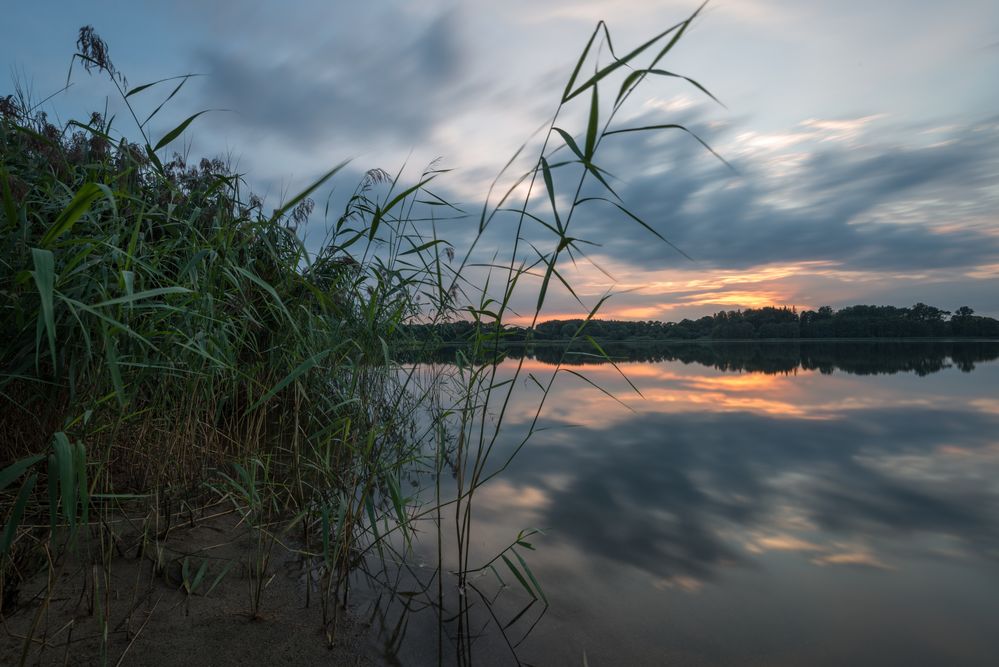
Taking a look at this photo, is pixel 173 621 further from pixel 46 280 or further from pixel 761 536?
pixel 761 536

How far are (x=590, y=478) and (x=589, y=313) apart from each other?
2.69m

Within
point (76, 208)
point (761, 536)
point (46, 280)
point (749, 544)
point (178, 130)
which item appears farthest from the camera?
point (761, 536)

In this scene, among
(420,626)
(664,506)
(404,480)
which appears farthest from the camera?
(404,480)

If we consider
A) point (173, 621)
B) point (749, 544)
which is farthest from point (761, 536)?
point (173, 621)

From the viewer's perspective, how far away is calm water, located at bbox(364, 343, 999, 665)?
187 centimetres

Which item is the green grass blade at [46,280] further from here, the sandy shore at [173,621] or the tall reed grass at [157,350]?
the sandy shore at [173,621]

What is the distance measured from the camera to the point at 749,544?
9.43 feet

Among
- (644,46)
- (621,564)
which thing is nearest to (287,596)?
(621,564)

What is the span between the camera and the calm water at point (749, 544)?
6.13ft

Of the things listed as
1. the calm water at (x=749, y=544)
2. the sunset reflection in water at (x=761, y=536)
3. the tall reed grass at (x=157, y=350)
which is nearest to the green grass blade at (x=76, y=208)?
the tall reed grass at (x=157, y=350)

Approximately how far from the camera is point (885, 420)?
688 centimetres

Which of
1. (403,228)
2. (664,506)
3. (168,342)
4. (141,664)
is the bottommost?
(664,506)

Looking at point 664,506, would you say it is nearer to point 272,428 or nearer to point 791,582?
point 791,582

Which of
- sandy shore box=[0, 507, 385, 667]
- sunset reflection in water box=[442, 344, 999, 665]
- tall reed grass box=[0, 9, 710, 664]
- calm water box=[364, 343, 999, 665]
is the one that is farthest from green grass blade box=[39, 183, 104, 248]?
sunset reflection in water box=[442, 344, 999, 665]
